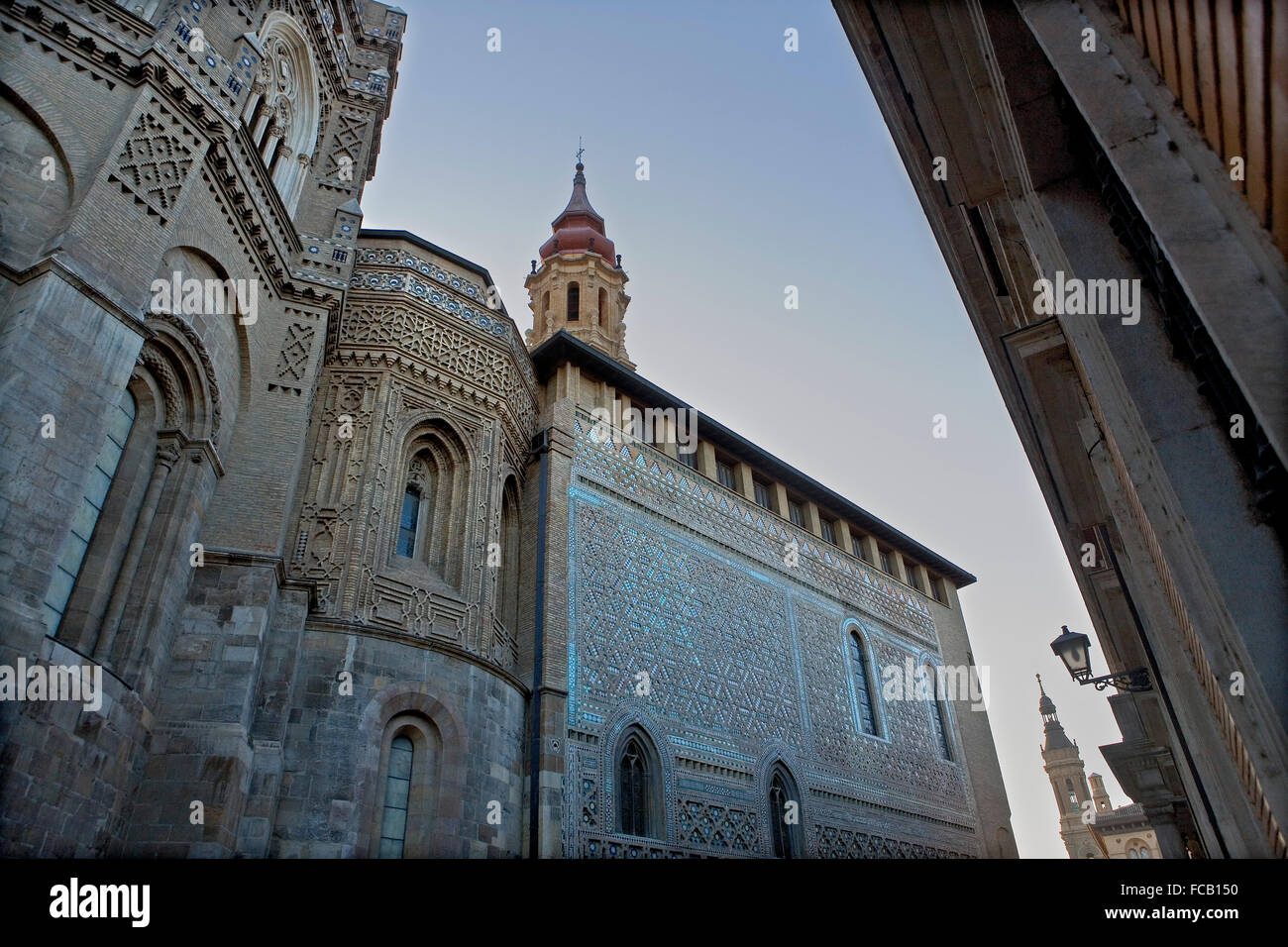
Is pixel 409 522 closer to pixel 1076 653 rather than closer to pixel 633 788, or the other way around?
pixel 633 788

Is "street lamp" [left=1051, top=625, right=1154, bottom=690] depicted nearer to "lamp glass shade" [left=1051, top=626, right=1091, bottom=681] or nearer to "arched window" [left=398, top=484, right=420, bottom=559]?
"lamp glass shade" [left=1051, top=626, right=1091, bottom=681]

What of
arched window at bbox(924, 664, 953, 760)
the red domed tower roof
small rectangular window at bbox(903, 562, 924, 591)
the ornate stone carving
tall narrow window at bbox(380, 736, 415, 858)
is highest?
the red domed tower roof

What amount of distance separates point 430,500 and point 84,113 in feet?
18.0

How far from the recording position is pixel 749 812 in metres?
12.3

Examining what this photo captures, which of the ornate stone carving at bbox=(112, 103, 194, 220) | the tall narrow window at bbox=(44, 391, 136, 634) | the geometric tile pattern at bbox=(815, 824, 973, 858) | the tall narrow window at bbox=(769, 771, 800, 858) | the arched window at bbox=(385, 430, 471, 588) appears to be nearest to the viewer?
the tall narrow window at bbox=(44, 391, 136, 634)

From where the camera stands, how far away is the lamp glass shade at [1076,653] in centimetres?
955

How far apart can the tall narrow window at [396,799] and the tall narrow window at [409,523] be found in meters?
2.41

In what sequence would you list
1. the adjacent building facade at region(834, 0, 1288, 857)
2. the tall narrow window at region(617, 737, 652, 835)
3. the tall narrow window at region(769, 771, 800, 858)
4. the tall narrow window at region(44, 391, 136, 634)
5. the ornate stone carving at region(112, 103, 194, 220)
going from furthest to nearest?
1. the tall narrow window at region(769, 771, 800, 858)
2. the tall narrow window at region(617, 737, 652, 835)
3. the ornate stone carving at region(112, 103, 194, 220)
4. the tall narrow window at region(44, 391, 136, 634)
5. the adjacent building facade at region(834, 0, 1288, 857)

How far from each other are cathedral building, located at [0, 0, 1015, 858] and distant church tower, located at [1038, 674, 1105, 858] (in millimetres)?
33487

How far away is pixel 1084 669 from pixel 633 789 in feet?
18.9

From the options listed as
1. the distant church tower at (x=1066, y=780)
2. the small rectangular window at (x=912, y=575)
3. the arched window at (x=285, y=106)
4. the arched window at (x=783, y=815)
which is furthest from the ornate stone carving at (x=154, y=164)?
the distant church tower at (x=1066, y=780)

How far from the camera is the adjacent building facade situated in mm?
2420

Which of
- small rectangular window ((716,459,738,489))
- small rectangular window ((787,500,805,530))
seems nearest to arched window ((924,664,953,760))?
small rectangular window ((787,500,805,530))
